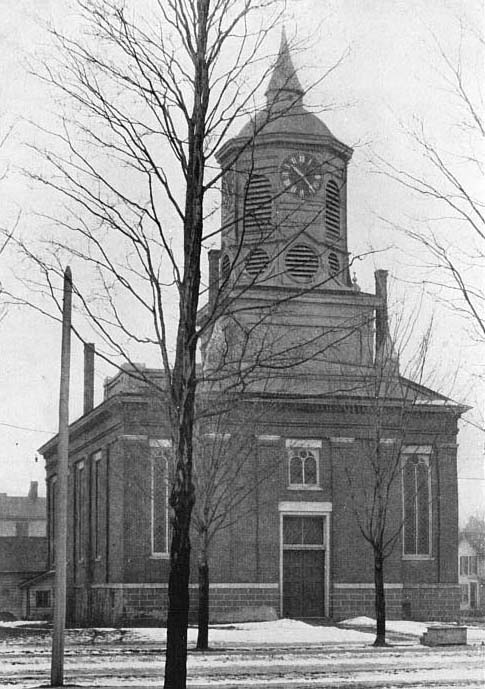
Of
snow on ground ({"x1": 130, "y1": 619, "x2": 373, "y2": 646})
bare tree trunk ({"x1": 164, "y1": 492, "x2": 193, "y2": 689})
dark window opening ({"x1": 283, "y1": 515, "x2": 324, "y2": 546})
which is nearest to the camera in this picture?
bare tree trunk ({"x1": 164, "y1": 492, "x2": 193, "y2": 689})

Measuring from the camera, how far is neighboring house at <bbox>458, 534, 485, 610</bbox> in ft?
267

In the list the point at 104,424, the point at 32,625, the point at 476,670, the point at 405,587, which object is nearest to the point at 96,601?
the point at 32,625

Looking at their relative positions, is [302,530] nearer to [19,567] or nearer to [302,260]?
[302,260]

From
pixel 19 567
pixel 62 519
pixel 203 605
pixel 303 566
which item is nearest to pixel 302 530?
pixel 303 566

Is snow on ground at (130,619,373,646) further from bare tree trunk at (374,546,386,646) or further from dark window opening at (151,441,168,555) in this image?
dark window opening at (151,441,168,555)

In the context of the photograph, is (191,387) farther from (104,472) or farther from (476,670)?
(104,472)

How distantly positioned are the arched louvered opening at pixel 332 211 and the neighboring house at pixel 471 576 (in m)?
42.6

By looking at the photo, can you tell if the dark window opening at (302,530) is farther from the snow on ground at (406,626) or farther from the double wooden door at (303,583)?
the snow on ground at (406,626)

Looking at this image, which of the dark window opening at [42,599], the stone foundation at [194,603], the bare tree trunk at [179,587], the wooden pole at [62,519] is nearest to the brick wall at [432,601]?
the stone foundation at [194,603]

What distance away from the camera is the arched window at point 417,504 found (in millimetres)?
39000

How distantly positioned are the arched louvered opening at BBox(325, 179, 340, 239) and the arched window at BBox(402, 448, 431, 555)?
25.9ft

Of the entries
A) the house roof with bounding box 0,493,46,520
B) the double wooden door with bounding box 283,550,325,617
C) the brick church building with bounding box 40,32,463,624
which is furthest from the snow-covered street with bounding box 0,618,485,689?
the house roof with bounding box 0,493,46,520

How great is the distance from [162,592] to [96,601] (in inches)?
149

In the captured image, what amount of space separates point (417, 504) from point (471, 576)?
4944 cm
